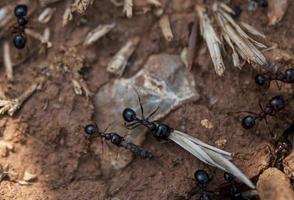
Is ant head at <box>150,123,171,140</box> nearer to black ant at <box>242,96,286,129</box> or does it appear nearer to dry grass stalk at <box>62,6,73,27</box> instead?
black ant at <box>242,96,286,129</box>

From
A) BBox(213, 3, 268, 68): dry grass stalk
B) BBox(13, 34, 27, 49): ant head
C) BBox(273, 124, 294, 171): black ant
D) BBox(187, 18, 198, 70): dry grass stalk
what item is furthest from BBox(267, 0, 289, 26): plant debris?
BBox(13, 34, 27, 49): ant head

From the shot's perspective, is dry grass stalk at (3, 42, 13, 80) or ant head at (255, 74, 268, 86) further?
dry grass stalk at (3, 42, 13, 80)

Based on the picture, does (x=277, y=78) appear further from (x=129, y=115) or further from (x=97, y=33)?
(x=97, y=33)

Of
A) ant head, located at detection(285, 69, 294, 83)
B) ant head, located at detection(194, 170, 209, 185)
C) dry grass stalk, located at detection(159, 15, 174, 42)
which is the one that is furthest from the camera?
dry grass stalk, located at detection(159, 15, 174, 42)

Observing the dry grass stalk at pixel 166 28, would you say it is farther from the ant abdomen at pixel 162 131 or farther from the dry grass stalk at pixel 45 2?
the dry grass stalk at pixel 45 2

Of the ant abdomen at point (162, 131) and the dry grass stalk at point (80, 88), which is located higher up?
the dry grass stalk at point (80, 88)

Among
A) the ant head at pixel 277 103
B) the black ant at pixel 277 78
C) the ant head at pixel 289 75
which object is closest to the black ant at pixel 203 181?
the ant head at pixel 277 103

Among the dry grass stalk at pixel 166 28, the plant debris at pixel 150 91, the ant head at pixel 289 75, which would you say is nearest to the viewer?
the ant head at pixel 289 75

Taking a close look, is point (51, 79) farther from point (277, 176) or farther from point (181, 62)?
point (277, 176)
